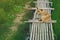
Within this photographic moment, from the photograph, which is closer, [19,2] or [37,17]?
[37,17]

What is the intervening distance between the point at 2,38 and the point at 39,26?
11.9 inches

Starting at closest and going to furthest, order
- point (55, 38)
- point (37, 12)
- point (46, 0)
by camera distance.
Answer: point (55, 38), point (37, 12), point (46, 0)

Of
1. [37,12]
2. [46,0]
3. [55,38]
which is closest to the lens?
[55,38]

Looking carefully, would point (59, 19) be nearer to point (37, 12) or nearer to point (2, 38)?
point (37, 12)

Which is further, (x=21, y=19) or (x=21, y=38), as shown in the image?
(x=21, y=19)

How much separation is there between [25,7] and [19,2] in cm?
7

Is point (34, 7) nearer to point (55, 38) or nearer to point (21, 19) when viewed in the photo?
point (21, 19)

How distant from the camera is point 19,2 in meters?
2.72

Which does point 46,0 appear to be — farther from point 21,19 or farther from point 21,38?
point 21,38

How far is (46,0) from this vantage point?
2773 millimetres

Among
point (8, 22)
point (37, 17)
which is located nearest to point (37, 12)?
point (37, 17)

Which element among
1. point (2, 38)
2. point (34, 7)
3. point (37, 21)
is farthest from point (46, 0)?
point (2, 38)

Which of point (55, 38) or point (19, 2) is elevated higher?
point (19, 2)

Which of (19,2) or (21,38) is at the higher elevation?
(19,2)
